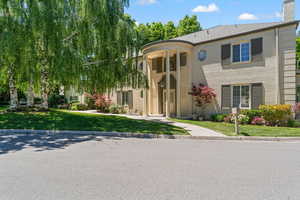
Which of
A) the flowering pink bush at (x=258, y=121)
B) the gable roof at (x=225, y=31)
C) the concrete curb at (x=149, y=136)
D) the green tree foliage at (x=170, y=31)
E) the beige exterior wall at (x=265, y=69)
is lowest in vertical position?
the concrete curb at (x=149, y=136)

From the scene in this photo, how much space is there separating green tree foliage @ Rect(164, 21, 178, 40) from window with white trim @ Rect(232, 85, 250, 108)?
1907cm

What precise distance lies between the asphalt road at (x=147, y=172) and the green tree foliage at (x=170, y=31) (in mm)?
26636

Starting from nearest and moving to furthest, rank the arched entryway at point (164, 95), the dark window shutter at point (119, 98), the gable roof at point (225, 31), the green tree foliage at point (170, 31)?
the gable roof at point (225, 31) < the arched entryway at point (164, 95) < the dark window shutter at point (119, 98) < the green tree foliage at point (170, 31)

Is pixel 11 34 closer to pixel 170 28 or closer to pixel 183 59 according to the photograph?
pixel 183 59

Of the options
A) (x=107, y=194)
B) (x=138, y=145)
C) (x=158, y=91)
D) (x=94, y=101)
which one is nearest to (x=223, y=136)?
(x=138, y=145)

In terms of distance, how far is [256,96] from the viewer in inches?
515

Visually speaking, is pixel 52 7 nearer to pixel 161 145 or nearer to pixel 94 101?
pixel 161 145

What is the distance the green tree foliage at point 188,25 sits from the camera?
3020 centimetres

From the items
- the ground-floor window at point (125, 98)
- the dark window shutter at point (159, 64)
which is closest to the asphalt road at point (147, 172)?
the dark window shutter at point (159, 64)

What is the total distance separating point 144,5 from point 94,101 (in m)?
13.8

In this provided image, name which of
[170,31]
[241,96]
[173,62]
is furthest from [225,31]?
[170,31]

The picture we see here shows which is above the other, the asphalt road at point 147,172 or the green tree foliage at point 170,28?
the green tree foliage at point 170,28

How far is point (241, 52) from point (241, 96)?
313 centimetres

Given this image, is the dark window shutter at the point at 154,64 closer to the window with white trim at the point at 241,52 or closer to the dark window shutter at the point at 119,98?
the dark window shutter at the point at 119,98
